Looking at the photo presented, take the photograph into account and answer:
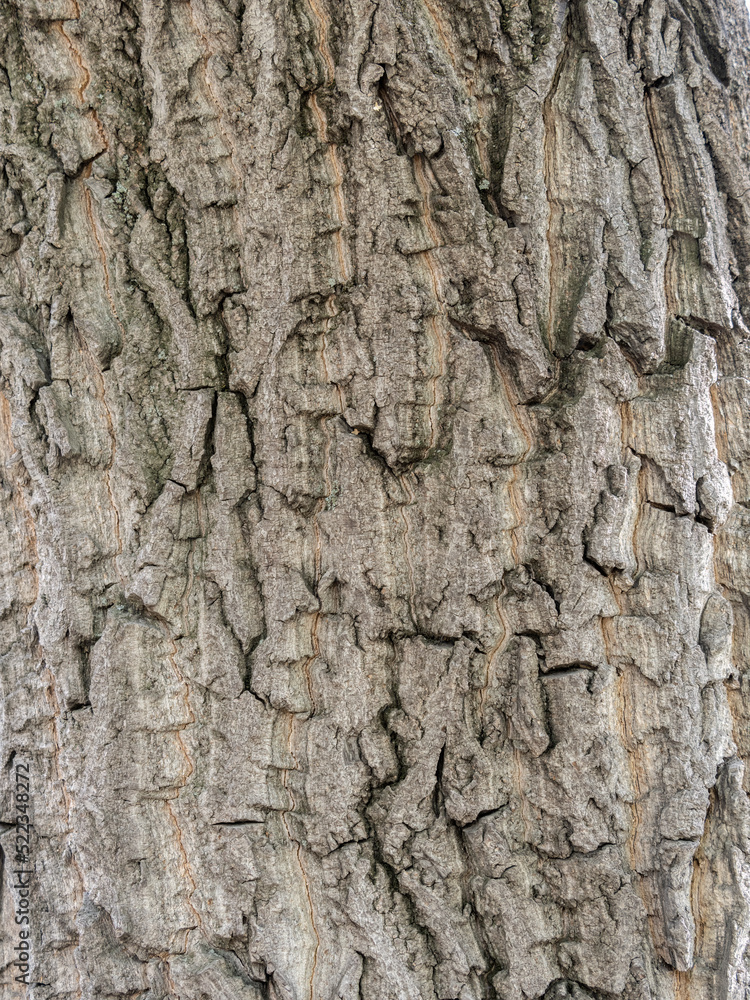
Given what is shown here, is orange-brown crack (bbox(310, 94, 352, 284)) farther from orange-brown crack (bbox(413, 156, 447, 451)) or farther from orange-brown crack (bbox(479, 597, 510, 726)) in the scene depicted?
orange-brown crack (bbox(479, 597, 510, 726))

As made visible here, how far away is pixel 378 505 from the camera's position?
5.14 ft

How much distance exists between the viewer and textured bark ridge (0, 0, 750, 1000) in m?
1.53

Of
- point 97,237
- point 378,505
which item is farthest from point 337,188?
point 378,505

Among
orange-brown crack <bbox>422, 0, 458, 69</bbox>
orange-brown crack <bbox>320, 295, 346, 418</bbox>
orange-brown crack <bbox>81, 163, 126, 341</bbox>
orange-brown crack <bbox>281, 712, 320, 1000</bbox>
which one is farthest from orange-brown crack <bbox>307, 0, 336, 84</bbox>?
orange-brown crack <bbox>281, 712, 320, 1000</bbox>

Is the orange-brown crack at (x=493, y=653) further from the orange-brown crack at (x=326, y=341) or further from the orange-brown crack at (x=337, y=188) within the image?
the orange-brown crack at (x=337, y=188)

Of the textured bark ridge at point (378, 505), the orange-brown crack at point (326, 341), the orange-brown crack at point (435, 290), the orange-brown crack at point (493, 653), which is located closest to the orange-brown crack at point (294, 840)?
the textured bark ridge at point (378, 505)

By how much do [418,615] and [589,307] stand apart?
762 millimetres

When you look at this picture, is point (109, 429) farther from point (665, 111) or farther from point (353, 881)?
point (665, 111)

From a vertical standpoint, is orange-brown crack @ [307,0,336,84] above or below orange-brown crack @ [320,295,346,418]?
above

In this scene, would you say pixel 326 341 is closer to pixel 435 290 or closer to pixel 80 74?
pixel 435 290

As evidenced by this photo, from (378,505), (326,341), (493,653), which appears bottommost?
(493,653)

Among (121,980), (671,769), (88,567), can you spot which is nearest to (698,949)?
(671,769)

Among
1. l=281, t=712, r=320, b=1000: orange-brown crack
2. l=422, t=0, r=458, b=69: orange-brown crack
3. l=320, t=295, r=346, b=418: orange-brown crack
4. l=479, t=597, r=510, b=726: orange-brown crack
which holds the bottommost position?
l=281, t=712, r=320, b=1000: orange-brown crack

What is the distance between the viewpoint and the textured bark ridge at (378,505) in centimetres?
153
